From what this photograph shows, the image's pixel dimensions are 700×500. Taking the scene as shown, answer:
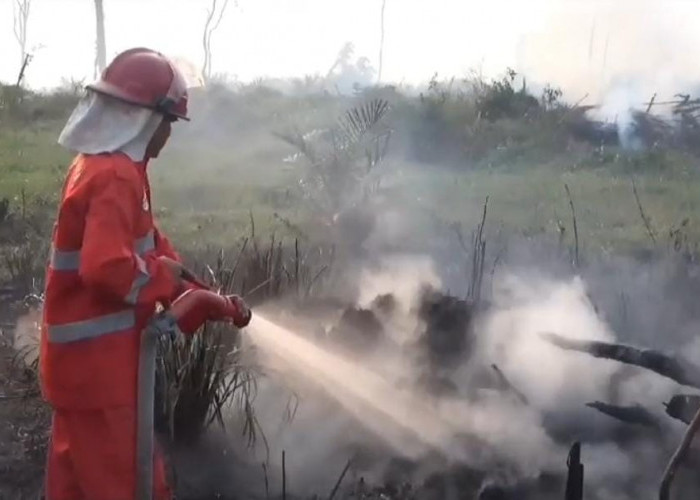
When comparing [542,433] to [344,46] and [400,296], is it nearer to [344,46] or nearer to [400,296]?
[400,296]

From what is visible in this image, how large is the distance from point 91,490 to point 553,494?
2.05 meters

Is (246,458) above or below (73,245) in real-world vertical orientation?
below

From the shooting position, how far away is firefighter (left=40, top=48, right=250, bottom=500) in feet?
8.67

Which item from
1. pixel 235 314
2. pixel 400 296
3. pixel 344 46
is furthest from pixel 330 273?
pixel 344 46

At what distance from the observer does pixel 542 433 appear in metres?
4.24

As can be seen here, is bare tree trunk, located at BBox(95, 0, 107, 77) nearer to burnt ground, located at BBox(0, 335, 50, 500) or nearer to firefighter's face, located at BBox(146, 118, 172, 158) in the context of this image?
burnt ground, located at BBox(0, 335, 50, 500)

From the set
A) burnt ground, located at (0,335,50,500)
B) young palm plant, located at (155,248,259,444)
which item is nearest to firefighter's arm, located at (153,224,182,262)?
young palm plant, located at (155,248,259,444)

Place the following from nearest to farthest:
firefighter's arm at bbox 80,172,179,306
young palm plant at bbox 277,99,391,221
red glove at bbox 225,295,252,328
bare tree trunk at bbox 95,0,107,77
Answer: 1. firefighter's arm at bbox 80,172,179,306
2. red glove at bbox 225,295,252,328
3. young palm plant at bbox 277,99,391,221
4. bare tree trunk at bbox 95,0,107,77

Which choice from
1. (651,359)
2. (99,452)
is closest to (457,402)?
(651,359)

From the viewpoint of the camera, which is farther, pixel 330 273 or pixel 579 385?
pixel 330 273

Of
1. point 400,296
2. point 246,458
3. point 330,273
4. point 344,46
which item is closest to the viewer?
point 246,458

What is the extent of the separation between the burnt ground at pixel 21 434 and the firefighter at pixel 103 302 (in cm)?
124

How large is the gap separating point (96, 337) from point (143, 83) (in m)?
0.79

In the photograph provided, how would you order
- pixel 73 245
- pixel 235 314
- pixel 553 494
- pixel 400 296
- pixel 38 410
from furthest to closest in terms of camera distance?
1. pixel 400 296
2. pixel 38 410
3. pixel 553 494
4. pixel 235 314
5. pixel 73 245
